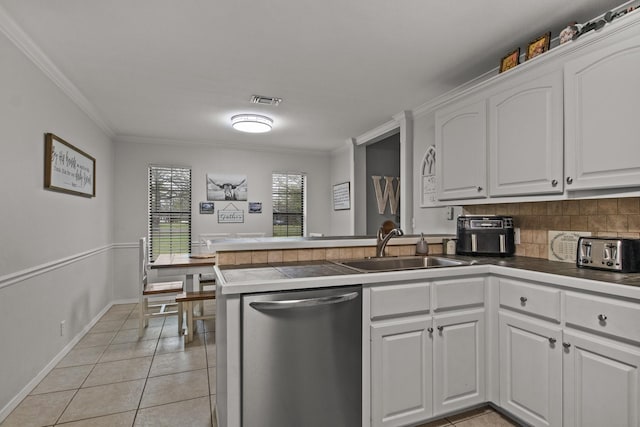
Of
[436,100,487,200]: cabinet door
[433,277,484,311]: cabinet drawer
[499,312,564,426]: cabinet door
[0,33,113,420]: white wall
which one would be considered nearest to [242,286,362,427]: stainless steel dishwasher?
[433,277,484,311]: cabinet drawer

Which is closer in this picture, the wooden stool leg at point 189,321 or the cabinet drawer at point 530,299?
the cabinet drawer at point 530,299

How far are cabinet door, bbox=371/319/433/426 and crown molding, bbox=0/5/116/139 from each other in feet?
9.27

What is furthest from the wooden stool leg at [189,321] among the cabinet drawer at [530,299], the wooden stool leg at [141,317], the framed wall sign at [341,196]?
the framed wall sign at [341,196]

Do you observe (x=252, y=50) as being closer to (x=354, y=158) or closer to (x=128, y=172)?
(x=354, y=158)

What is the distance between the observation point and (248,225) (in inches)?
218

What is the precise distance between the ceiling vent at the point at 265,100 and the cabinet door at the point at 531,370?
2775 mm

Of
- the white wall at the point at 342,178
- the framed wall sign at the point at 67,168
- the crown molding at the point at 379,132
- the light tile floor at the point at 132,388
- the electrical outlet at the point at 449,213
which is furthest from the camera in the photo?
the white wall at the point at 342,178

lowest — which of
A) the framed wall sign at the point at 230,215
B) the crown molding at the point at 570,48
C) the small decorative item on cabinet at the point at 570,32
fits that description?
the framed wall sign at the point at 230,215

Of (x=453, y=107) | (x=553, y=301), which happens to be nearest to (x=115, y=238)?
(x=453, y=107)

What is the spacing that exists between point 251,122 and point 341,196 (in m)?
2.28

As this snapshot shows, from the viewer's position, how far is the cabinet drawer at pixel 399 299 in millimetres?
1709

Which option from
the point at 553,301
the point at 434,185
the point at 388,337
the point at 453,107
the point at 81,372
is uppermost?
the point at 453,107

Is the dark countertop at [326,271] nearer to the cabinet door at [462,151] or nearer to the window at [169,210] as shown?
the cabinet door at [462,151]

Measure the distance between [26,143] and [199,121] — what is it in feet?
6.61
